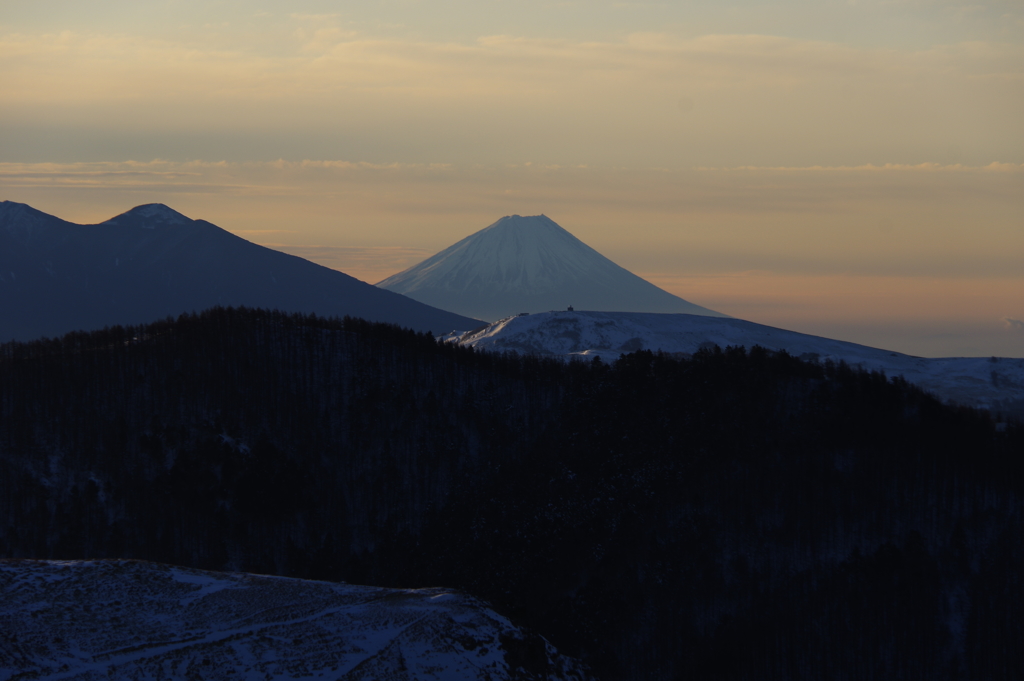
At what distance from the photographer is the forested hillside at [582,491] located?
13050 cm

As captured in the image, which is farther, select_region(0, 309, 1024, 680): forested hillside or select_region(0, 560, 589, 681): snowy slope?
select_region(0, 309, 1024, 680): forested hillside

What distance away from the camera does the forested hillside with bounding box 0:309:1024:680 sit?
428 ft

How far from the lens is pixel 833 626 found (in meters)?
129

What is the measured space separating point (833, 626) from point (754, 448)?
32048mm

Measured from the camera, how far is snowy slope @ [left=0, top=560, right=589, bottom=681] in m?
66.4

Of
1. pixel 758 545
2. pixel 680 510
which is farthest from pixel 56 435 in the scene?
pixel 758 545

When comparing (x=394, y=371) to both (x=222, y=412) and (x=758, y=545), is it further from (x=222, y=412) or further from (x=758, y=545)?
(x=758, y=545)

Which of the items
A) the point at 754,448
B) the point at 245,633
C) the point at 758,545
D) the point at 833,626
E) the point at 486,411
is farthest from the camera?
the point at 486,411

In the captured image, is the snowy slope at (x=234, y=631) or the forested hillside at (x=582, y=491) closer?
the snowy slope at (x=234, y=631)

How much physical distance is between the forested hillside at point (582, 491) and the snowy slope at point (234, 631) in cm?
5603

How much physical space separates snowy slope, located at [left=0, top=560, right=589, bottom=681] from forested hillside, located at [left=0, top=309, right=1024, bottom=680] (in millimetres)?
56029

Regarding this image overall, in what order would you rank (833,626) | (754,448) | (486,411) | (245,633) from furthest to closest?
(486,411)
(754,448)
(833,626)
(245,633)

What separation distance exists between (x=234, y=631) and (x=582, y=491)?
85181mm

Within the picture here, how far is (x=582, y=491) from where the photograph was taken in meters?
151
